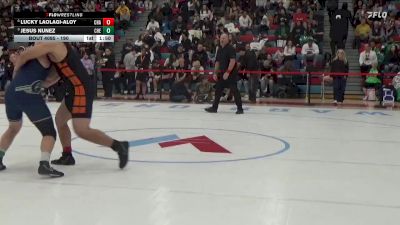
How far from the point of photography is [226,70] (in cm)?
984

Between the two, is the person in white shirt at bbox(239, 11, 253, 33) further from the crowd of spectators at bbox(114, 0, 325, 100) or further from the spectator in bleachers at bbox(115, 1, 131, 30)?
the spectator in bleachers at bbox(115, 1, 131, 30)

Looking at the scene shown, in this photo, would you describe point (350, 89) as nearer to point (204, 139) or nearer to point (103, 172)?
point (204, 139)

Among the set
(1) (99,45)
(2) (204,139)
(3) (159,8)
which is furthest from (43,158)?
(3) (159,8)

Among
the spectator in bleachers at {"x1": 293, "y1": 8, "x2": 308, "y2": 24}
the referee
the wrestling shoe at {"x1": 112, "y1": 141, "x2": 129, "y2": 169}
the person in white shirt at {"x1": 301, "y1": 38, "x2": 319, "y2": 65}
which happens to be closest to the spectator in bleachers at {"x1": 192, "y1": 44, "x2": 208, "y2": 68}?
the person in white shirt at {"x1": 301, "y1": 38, "x2": 319, "y2": 65}

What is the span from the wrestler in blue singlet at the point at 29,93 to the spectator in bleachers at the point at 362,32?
1305 centimetres

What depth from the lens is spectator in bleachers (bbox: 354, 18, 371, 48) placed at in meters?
16.0

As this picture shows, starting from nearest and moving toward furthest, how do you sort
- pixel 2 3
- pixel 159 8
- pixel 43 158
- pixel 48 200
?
1. pixel 48 200
2. pixel 43 158
3. pixel 159 8
4. pixel 2 3

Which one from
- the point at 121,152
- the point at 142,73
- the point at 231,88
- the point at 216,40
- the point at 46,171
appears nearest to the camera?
the point at 46,171

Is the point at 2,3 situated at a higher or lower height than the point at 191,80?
higher

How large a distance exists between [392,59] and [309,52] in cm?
221

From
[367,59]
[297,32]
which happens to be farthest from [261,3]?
[367,59]

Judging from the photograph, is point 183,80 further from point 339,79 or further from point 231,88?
point 339,79

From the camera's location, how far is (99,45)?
55.0ft

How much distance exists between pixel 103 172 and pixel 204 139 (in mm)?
2123
